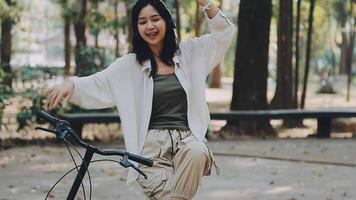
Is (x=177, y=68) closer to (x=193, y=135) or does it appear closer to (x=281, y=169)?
(x=193, y=135)

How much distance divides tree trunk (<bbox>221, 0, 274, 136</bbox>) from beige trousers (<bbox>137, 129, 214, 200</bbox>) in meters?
9.79

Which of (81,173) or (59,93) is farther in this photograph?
(59,93)

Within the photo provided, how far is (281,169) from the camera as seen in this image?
29.5ft

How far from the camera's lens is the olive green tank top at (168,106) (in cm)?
333

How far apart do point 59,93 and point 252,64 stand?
10.3m

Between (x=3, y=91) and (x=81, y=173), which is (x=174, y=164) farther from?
(x=3, y=91)

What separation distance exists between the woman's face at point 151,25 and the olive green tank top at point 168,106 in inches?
9.1

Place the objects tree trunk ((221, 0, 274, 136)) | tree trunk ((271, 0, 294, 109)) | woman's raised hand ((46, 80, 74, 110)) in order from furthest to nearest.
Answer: tree trunk ((271, 0, 294, 109)) → tree trunk ((221, 0, 274, 136)) → woman's raised hand ((46, 80, 74, 110))

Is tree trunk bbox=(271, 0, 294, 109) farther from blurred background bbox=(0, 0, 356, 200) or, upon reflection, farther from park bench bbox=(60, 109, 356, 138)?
park bench bbox=(60, 109, 356, 138)

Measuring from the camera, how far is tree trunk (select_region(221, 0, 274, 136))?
12.9 m

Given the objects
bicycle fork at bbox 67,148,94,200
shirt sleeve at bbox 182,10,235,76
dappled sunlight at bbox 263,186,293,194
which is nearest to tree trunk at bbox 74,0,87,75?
dappled sunlight at bbox 263,186,293,194

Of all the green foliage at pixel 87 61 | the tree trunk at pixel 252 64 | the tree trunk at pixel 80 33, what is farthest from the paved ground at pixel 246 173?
the tree trunk at pixel 80 33

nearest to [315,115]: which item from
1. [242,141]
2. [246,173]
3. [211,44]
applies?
[242,141]

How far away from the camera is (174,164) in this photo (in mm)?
3201
